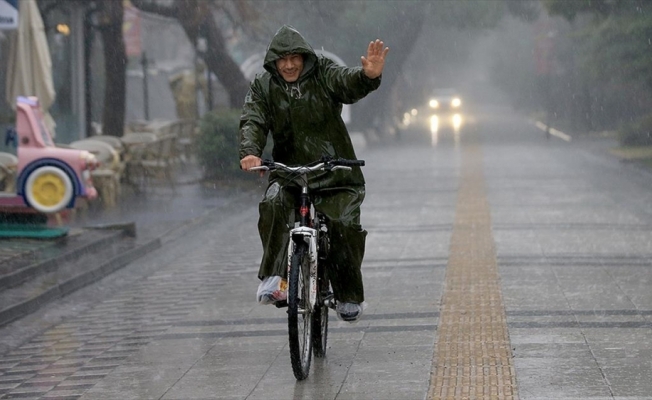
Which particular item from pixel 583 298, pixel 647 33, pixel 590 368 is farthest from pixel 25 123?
pixel 647 33

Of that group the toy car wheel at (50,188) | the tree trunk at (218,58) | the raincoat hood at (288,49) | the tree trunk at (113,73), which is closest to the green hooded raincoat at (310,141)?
the raincoat hood at (288,49)

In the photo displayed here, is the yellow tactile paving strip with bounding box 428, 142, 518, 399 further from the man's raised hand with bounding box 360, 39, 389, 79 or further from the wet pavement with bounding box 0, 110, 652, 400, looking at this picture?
the man's raised hand with bounding box 360, 39, 389, 79

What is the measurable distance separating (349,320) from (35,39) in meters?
10.4

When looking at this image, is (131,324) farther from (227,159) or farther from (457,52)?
(457,52)

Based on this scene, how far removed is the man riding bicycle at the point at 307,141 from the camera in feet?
22.7

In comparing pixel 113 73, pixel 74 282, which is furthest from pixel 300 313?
pixel 113 73

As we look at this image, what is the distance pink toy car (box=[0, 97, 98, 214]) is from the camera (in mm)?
13086

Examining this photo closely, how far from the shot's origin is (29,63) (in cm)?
1628

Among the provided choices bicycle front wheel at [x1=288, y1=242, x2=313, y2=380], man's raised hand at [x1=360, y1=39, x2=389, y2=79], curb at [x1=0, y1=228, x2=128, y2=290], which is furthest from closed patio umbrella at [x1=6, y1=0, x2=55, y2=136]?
man's raised hand at [x1=360, y1=39, x2=389, y2=79]

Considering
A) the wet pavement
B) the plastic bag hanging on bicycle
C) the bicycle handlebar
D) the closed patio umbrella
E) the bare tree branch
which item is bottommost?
the wet pavement

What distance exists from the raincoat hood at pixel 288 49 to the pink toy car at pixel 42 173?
655cm

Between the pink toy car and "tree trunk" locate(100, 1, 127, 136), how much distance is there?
10232mm

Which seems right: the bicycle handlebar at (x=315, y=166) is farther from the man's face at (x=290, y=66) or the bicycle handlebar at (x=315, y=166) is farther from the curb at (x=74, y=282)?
the curb at (x=74, y=282)

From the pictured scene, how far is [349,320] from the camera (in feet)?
23.8
